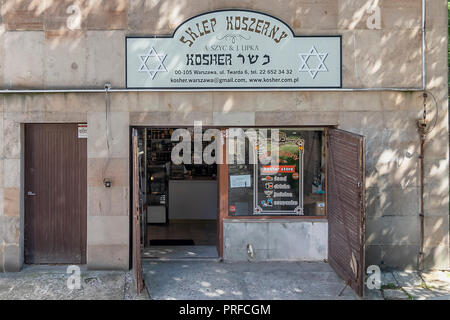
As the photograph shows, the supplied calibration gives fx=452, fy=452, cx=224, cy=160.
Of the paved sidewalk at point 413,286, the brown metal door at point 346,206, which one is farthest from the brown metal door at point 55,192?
the paved sidewalk at point 413,286

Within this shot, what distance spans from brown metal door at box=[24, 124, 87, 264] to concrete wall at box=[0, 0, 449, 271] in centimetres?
23

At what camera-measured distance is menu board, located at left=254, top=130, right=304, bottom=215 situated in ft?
26.8

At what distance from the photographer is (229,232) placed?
803 centimetres

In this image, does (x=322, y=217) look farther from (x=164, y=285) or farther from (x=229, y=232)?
(x=164, y=285)

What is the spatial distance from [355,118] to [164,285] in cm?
420

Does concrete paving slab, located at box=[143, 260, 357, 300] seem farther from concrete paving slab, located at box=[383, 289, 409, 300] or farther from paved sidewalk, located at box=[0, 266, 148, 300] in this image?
concrete paving slab, located at box=[383, 289, 409, 300]

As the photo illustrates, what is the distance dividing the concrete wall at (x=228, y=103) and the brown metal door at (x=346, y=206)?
1.96 feet

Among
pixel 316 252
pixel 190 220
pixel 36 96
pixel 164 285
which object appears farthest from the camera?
pixel 190 220

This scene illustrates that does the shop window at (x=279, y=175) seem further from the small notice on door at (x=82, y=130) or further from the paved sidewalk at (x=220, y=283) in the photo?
the small notice on door at (x=82, y=130)

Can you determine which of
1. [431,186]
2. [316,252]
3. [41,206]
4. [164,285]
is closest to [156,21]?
[41,206]

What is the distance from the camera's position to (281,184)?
26.8 feet

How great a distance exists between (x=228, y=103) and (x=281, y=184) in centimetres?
177

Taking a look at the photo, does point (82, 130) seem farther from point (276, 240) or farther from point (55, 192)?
point (276, 240)

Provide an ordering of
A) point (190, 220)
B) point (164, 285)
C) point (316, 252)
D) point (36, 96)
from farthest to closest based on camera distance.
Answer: point (190, 220) < point (316, 252) < point (36, 96) < point (164, 285)
